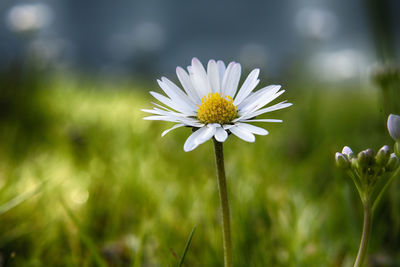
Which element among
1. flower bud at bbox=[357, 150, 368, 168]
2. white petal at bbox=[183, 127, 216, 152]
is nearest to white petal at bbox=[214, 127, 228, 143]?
white petal at bbox=[183, 127, 216, 152]

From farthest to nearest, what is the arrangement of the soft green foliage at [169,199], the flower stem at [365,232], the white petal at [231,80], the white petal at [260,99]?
1. the soft green foliage at [169,199]
2. the white petal at [231,80]
3. the white petal at [260,99]
4. the flower stem at [365,232]

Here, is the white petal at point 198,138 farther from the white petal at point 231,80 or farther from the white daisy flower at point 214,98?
the white petal at point 231,80

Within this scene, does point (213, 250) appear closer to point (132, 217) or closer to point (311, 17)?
point (132, 217)

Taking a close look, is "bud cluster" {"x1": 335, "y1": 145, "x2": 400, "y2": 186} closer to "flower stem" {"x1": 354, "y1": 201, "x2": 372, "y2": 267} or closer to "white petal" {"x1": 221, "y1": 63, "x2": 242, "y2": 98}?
"flower stem" {"x1": 354, "y1": 201, "x2": 372, "y2": 267}

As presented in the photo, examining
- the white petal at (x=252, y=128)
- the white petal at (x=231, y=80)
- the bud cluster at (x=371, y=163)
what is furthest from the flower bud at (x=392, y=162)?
the white petal at (x=231, y=80)

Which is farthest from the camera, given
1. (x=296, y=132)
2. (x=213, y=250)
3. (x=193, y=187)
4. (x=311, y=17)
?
(x=311, y=17)

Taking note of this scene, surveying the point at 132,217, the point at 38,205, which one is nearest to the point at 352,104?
the point at 132,217

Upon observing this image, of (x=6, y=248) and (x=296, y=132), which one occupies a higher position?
(x=296, y=132)
